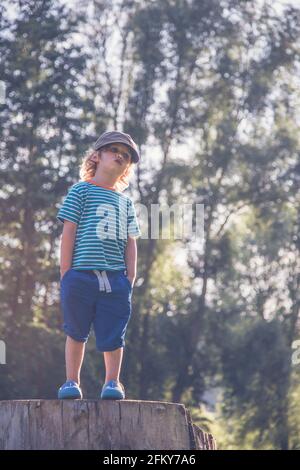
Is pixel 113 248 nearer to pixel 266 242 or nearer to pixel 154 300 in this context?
pixel 154 300

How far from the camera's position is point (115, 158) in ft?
23.9

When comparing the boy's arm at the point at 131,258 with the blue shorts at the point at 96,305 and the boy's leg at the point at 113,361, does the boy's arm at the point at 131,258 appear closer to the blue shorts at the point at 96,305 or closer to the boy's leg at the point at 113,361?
the blue shorts at the point at 96,305

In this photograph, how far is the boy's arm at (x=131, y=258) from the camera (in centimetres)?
725

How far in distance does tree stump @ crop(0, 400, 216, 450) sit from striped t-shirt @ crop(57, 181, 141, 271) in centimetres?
109

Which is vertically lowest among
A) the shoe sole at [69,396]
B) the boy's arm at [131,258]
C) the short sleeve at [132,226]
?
the shoe sole at [69,396]

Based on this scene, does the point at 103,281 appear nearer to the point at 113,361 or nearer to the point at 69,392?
the point at 113,361

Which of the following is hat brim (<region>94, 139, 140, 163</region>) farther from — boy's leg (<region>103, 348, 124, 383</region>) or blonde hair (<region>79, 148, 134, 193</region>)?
boy's leg (<region>103, 348, 124, 383</region>)

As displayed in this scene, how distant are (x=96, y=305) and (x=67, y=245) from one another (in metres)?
0.41

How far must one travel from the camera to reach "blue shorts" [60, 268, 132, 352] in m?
6.97

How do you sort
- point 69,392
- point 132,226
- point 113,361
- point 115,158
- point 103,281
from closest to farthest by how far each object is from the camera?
point 69,392, point 103,281, point 113,361, point 115,158, point 132,226

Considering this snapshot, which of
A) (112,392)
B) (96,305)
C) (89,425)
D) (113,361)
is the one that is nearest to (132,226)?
(96,305)

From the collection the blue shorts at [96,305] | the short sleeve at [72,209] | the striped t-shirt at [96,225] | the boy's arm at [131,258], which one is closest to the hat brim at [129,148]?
the striped t-shirt at [96,225]

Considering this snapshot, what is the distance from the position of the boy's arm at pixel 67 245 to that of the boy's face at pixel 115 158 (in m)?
0.46

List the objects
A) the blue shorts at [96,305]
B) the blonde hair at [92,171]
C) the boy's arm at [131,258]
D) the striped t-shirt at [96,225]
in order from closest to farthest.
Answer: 1. the blue shorts at [96,305]
2. the striped t-shirt at [96,225]
3. the boy's arm at [131,258]
4. the blonde hair at [92,171]
